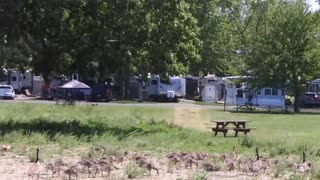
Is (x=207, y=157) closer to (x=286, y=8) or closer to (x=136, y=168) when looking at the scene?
(x=136, y=168)

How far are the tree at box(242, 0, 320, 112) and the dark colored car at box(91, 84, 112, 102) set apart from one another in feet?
46.1

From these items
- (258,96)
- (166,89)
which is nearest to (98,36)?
(258,96)

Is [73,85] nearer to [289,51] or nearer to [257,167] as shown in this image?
[289,51]

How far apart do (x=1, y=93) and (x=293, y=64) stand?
26.6 metres

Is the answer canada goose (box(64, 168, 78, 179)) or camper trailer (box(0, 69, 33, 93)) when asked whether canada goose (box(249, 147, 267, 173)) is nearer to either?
canada goose (box(64, 168, 78, 179))

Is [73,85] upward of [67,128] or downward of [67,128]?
upward

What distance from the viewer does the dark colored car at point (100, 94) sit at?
201 feet

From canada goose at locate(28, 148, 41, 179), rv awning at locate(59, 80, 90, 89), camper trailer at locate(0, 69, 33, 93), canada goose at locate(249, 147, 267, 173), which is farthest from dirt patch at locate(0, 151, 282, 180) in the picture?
camper trailer at locate(0, 69, 33, 93)

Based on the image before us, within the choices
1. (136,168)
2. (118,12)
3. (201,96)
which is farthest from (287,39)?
(136,168)

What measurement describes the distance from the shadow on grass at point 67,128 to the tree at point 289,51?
3022cm

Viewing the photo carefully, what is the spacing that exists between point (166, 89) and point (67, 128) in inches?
1714

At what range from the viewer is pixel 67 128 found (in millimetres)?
23672

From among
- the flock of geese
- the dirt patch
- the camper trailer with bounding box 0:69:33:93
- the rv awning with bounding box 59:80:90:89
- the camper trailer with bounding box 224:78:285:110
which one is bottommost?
the dirt patch

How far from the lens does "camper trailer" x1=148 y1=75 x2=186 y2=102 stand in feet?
214
